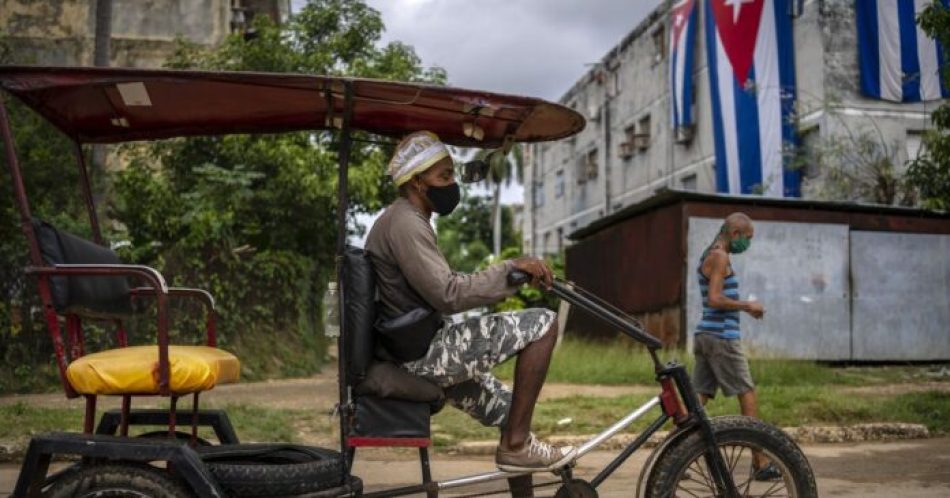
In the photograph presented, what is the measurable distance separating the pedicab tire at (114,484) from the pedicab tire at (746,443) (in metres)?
2.00

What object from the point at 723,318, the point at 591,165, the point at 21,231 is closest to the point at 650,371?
the point at 723,318

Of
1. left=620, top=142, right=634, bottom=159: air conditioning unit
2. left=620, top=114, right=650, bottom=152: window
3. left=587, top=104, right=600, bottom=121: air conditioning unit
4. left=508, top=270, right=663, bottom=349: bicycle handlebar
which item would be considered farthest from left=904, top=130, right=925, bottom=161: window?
left=508, top=270, right=663, bottom=349: bicycle handlebar

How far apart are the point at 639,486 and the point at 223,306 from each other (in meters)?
12.0

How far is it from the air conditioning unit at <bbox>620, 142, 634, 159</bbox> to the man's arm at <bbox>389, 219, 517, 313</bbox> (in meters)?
29.6

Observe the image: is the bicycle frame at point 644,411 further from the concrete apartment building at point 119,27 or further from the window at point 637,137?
the window at point 637,137

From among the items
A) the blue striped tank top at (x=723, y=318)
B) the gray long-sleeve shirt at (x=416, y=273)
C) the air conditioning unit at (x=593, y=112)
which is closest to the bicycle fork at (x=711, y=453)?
the gray long-sleeve shirt at (x=416, y=273)

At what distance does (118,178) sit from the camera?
19.1m

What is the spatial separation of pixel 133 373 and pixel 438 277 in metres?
1.26

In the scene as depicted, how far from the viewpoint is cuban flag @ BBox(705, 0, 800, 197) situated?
891 inches

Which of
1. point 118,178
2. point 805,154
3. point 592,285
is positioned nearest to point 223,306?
point 118,178

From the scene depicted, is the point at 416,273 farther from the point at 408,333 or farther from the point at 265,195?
the point at 265,195

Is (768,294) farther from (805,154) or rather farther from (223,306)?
(223,306)

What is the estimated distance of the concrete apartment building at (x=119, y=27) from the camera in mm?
23500

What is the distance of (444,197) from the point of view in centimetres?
418
